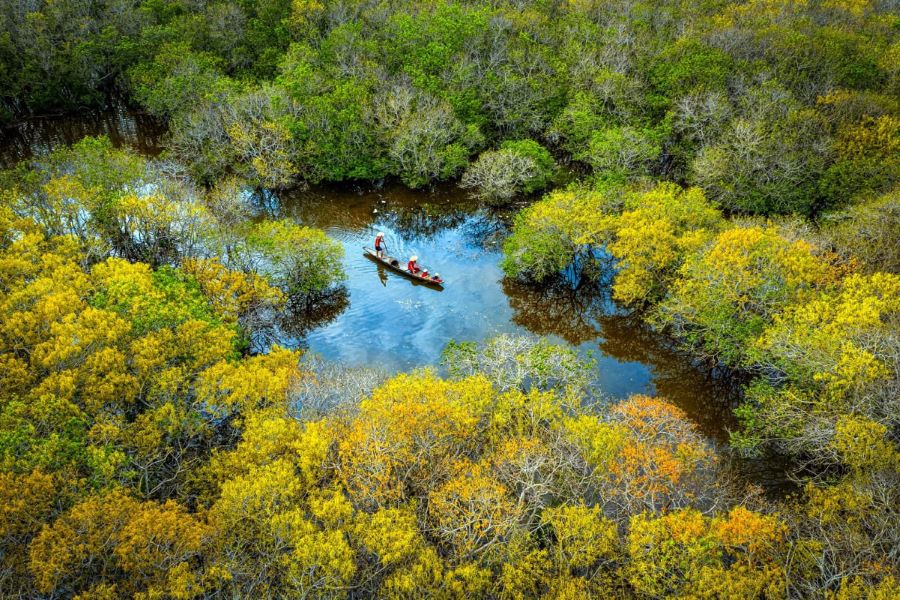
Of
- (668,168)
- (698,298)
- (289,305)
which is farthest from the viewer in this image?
(668,168)

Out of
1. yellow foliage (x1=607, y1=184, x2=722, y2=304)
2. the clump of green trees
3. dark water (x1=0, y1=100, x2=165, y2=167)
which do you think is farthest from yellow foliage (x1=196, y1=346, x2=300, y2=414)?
dark water (x1=0, y1=100, x2=165, y2=167)

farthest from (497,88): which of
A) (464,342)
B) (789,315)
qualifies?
(789,315)

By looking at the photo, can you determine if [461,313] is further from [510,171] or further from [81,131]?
[81,131]

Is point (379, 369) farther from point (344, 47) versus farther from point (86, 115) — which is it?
point (86, 115)

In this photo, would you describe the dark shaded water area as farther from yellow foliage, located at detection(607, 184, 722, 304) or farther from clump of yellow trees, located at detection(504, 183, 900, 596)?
yellow foliage, located at detection(607, 184, 722, 304)

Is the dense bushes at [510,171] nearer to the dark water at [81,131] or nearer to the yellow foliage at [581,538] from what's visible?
the yellow foliage at [581,538]

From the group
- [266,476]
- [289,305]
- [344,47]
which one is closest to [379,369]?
[289,305]
